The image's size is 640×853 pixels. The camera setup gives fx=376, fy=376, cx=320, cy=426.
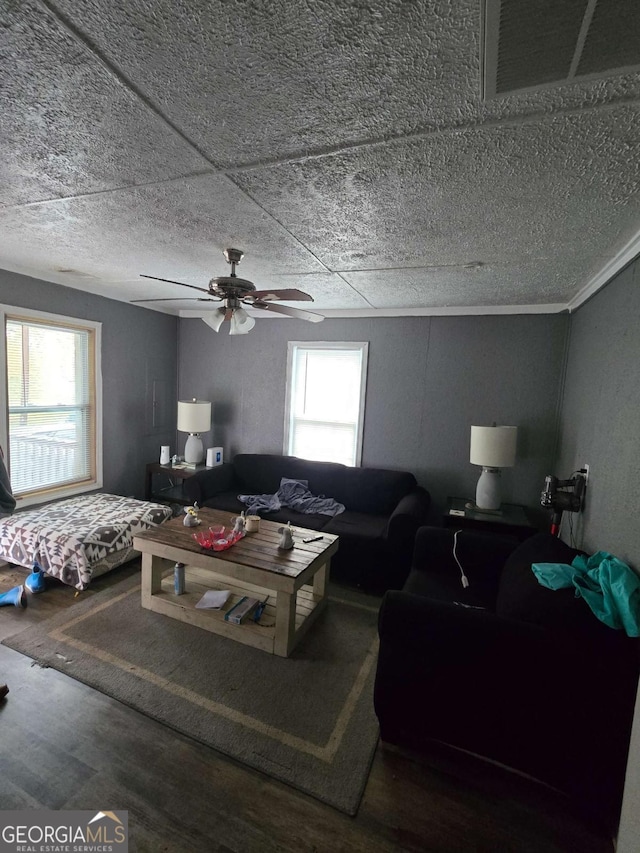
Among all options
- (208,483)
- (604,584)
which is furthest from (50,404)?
(604,584)

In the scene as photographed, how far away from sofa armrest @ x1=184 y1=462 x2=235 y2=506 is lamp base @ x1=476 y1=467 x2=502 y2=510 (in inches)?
A: 104

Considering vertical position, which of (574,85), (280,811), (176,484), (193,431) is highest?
(574,85)

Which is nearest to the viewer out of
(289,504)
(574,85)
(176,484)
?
(574,85)

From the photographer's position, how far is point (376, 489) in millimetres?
3770

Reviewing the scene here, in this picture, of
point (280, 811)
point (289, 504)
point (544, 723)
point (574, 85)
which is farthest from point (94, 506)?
point (574, 85)

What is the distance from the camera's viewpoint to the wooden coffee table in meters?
2.26

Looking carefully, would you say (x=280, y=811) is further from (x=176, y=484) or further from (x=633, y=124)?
(x=176, y=484)

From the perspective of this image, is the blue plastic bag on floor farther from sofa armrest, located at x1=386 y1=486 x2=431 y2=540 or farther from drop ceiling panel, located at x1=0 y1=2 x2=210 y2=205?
drop ceiling panel, located at x1=0 y1=2 x2=210 y2=205

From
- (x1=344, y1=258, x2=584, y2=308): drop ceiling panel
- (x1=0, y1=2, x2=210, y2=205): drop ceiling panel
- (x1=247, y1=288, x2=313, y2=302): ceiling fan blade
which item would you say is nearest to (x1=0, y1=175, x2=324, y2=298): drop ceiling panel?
(x1=0, y1=2, x2=210, y2=205): drop ceiling panel

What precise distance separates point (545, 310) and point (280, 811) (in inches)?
155

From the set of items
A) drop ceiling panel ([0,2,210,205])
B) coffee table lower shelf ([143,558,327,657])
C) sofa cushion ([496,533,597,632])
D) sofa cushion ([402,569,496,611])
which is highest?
drop ceiling panel ([0,2,210,205])

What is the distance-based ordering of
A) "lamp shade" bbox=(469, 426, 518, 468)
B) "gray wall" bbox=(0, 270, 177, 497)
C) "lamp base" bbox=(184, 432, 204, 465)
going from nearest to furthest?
1. "lamp shade" bbox=(469, 426, 518, 468)
2. "gray wall" bbox=(0, 270, 177, 497)
3. "lamp base" bbox=(184, 432, 204, 465)

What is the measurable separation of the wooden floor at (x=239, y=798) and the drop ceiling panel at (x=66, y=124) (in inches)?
95.8

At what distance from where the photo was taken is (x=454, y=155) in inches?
51.3
